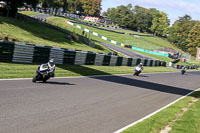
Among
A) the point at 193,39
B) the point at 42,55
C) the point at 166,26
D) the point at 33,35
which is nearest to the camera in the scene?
the point at 42,55

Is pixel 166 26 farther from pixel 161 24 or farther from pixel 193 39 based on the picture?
pixel 193 39

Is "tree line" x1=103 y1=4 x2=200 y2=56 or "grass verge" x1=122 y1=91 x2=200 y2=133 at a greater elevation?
"tree line" x1=103 y1=4 x2=200 y2=56

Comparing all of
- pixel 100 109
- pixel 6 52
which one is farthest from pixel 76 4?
pixel 100 109

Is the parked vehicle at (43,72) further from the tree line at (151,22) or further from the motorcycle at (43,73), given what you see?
the tree line at (151,22)

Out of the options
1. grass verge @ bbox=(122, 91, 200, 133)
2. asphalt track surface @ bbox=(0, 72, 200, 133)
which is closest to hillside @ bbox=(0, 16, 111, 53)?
asphalt track surface @ bbox=(0, 72, 200, 133)

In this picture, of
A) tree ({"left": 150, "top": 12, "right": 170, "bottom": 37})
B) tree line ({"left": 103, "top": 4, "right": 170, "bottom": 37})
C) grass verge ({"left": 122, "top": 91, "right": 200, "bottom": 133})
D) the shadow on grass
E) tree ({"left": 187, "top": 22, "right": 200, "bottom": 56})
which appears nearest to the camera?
grass verge ({"left": 122, "top": 91, "right": 200, "bottom": 133})

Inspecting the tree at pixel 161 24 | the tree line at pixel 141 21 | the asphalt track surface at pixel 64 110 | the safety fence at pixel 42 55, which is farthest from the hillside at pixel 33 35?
the tree at pixel 161 24

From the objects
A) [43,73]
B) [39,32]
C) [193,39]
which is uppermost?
[193,39]

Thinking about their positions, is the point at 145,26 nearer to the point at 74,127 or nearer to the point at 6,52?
the point at 6,52

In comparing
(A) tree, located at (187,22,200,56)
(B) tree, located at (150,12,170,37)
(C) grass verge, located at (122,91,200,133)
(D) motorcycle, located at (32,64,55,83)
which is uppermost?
(B) tree, located at (150,12,170,37)

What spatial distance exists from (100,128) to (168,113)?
412 cm

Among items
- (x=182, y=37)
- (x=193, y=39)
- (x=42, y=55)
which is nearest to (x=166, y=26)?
(x=182, y=37)

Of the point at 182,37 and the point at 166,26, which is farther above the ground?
the point at 166,26

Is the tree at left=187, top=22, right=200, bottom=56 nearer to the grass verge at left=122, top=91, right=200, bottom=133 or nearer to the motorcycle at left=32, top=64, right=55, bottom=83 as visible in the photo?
the motorcycle at left=32, top=64, right=55, bottom=83
